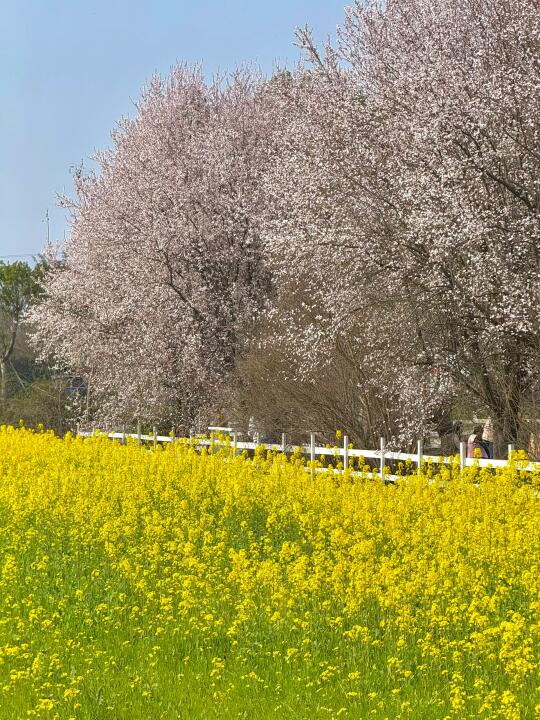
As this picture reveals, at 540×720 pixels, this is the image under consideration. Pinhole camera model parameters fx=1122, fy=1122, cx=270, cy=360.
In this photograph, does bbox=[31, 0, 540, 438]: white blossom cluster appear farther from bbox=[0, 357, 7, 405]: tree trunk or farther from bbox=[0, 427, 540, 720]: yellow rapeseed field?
bbox=[0, 357, 7, 405]: tree trunk

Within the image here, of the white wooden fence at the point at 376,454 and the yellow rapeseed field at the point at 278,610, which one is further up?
the white wooden fence at the point at 376,454

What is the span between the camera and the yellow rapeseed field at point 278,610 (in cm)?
662

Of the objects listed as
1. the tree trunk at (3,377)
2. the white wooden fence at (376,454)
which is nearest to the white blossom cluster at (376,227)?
the white wooden fence at (376,454)

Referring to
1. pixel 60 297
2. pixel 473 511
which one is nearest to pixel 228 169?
pixel 60 297

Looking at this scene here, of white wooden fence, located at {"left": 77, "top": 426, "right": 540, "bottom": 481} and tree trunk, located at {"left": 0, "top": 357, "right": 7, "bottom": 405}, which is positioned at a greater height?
tree trunk, located at {"left": 0, "top": 357, "right": 7, "bottom": 405}

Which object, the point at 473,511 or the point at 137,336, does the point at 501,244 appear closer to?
the point at 473,511

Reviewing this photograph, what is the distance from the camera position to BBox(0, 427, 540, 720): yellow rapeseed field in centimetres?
662

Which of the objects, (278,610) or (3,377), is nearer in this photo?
(278,610)

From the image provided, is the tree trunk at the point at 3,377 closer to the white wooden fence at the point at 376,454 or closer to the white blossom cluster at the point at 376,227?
the white blossom cluster at the point at 376,227

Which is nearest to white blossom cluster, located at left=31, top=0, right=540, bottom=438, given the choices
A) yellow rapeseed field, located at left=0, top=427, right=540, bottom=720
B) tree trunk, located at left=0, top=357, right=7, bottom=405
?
yellow rapeseed field, located at left=0, top=427, right=540, bottom=720

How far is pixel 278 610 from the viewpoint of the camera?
828 cm

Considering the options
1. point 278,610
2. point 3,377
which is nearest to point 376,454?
point 278,610

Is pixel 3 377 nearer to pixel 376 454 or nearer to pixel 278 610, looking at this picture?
pixel 376 454

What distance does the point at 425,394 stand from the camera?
18.3m
